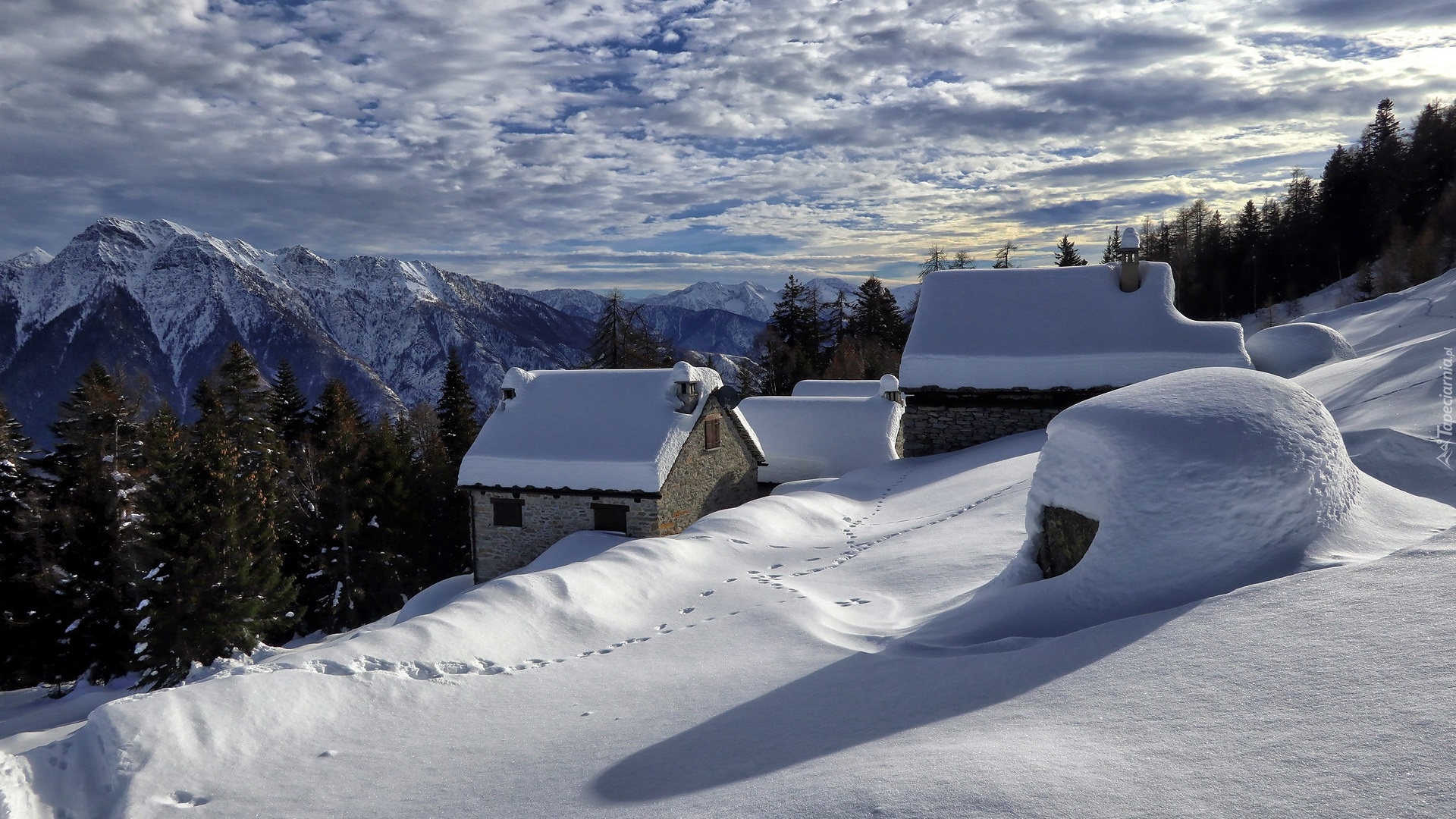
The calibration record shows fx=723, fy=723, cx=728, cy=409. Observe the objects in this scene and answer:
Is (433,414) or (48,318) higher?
(48,318)

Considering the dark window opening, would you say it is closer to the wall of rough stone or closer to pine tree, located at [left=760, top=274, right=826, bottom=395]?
the wall of rough stone

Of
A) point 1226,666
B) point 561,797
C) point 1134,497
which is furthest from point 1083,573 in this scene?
point 561,797

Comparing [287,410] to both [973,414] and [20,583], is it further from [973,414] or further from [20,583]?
[973,414]

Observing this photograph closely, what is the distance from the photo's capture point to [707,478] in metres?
22.2

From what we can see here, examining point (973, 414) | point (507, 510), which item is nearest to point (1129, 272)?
point (973, 414)

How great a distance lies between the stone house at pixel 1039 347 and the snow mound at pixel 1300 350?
98.3 inches

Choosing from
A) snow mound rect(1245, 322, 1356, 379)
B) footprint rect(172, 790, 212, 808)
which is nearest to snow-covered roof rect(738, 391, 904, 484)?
snow mound rect(1245, 322, 1356, 379)

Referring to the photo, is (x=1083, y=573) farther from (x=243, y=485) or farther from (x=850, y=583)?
(x=243, y=485)

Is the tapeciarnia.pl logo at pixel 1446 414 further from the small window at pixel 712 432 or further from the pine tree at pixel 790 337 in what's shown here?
the pine tree at pixel 790 337

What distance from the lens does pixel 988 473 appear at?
1838 centimetres

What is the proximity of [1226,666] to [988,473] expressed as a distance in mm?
13927

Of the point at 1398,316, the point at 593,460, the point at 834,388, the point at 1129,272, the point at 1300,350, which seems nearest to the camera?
the point at 593,460

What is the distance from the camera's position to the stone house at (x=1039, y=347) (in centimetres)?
2295

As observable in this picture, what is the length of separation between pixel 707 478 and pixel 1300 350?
2014 cm
